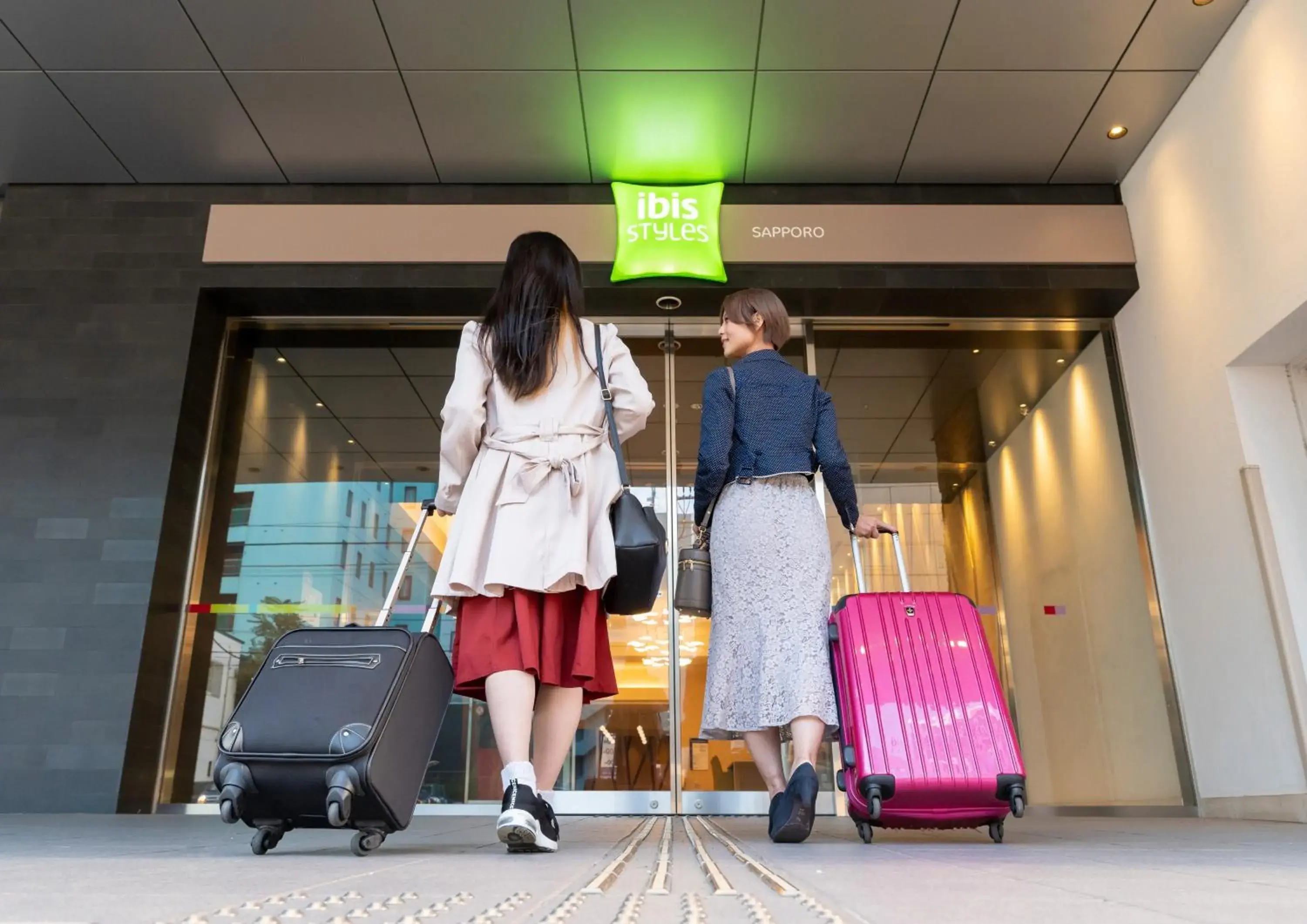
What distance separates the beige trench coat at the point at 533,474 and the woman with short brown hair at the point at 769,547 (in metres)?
0.41

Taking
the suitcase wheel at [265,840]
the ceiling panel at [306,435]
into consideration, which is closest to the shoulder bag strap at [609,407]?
the suitcase wheel at [265,840]

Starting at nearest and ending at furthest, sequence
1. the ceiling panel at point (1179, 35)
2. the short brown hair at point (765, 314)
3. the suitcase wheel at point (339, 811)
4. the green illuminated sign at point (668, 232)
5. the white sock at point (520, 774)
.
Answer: the suitcase wheel at point (339, 811)
the white sock at point (520, 774)
the short brown hair at point (765, 314)
the ceiling panel at point (1179, 35)
the green illuminated sign at point (668, 232)

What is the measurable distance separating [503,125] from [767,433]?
9.30 feet

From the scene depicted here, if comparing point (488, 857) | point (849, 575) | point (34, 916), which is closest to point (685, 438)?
point (849, 575)

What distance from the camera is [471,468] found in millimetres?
2162

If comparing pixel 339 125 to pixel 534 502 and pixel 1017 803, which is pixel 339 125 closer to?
pixel 534 502

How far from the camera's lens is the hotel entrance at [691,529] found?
4.46 metres

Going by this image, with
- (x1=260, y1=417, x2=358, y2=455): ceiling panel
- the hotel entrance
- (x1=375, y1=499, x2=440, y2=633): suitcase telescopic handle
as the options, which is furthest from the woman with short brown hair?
(x1=260, y1=417, x2=358, y2=455): ceiling panel

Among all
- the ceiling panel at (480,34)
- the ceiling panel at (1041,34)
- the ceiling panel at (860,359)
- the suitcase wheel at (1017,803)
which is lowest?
the suitcase wheel at (1017,803)

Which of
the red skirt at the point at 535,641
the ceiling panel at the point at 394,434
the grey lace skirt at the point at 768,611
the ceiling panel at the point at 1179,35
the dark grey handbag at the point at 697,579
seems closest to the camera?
the red skirt at the point at 535,641

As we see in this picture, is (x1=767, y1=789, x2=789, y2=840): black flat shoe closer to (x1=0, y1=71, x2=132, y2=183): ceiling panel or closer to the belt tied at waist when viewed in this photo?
the belt tied at waist

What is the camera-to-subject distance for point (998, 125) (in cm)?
463

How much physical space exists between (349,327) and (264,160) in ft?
3.19

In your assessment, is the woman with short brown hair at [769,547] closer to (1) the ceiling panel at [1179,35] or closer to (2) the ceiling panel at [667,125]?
(2) the ceiling panel at [667,125]
